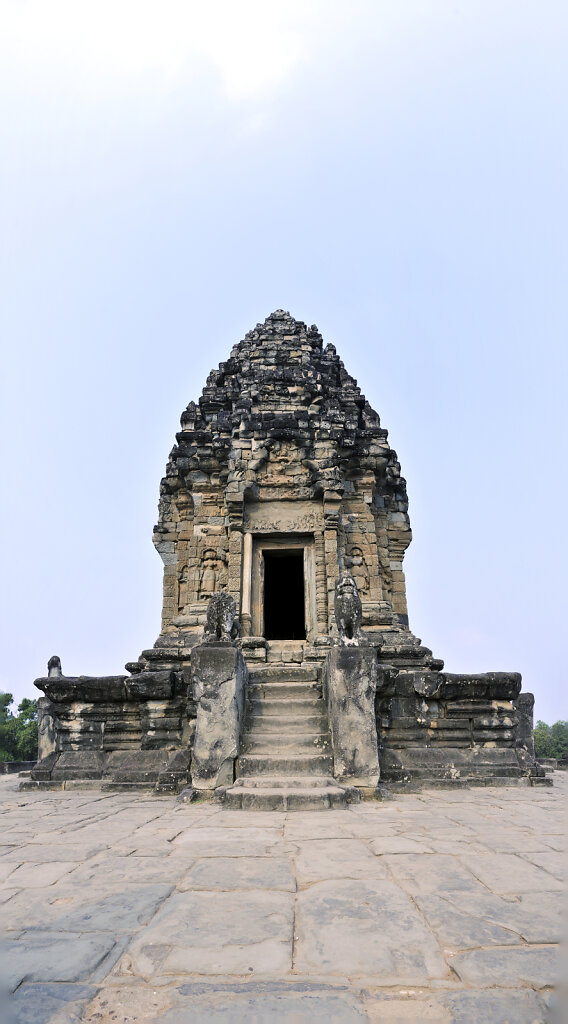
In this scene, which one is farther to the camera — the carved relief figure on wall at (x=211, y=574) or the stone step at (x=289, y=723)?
the carved relief figure on wall at (x=211, y=574)

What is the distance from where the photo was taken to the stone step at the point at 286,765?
5922 millimetres

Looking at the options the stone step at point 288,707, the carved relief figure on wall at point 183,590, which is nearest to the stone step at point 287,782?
the stone step at point 288,707

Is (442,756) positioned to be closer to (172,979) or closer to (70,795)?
(70,795)

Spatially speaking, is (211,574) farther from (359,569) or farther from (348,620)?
(348,620)

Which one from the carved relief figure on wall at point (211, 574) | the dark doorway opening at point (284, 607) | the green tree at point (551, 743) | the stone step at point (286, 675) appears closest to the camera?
the stone step at point (286, 675)

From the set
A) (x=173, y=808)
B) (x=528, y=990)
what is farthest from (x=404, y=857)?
(x=173, y=808)

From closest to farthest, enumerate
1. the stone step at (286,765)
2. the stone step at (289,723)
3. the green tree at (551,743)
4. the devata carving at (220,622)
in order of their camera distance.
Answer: the stone step at (286,765) < the stone step at (289,723) < the devata carving at (220,622) < the green tree at (551,743)

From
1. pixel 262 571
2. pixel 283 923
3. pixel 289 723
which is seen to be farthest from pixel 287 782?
pixel 262 571

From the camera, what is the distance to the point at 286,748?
6398 mm

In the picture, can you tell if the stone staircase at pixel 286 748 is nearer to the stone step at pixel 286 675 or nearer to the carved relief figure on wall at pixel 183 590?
the stone step at pixel 286 675

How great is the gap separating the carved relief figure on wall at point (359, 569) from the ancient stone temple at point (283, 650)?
0.14 ft

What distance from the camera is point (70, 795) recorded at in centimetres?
665

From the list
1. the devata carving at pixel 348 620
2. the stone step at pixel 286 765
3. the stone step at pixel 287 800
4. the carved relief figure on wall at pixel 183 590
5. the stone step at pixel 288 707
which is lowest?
the stone step at pixel 287 800

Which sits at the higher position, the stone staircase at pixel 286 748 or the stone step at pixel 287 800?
the stone staircase at pixel 286 748
